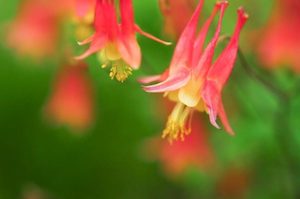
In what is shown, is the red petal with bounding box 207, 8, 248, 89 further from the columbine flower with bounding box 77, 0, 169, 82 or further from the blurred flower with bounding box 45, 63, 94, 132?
the blurred flower with bounding box 45, 63, 94, 132

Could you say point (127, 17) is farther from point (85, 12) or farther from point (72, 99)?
point (72, 99)

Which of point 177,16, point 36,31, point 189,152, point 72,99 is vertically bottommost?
point 189,152

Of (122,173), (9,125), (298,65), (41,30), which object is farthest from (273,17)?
(9,125)

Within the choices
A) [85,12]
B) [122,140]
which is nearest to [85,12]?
[85,12]

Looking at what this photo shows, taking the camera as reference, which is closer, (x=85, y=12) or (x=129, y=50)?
(x=129, y=50)

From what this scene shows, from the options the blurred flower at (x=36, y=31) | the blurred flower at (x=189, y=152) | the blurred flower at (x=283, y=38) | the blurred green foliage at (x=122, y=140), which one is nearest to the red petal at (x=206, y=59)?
the blurred flower at (x=283, y=38)
